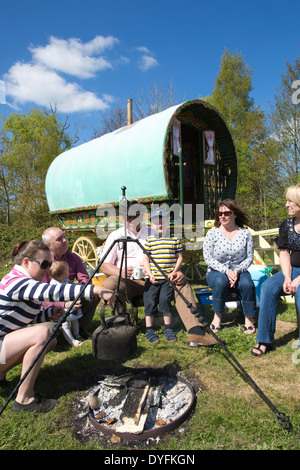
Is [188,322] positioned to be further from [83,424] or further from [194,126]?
[194,126]

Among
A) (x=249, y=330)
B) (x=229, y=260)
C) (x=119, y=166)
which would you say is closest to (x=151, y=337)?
(x=249, y=330)

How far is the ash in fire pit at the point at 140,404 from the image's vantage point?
6.25 feet

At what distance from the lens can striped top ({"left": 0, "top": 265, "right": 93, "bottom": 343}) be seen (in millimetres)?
2182

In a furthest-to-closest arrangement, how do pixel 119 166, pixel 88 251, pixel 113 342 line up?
pixel 88 251, pixel 119 166, pixel 113 342

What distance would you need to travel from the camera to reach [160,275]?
3475mm

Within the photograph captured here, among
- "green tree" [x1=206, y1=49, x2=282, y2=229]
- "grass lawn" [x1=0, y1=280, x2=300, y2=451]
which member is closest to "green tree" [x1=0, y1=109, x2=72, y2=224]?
"green tree" [x1=206, y1=49, x2=282, y2=229]

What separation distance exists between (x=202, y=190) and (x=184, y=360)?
4.45 meters

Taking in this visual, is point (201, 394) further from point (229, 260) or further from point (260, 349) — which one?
point (229, 260)

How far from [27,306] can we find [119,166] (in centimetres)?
395

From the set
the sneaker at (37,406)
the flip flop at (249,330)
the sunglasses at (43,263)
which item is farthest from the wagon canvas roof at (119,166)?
the sneaker at (37,406)

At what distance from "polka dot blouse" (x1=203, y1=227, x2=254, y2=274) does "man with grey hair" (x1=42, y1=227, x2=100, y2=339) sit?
147 cm

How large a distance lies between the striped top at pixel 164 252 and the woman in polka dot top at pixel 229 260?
0.47 metres
